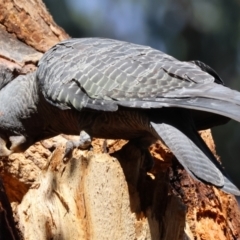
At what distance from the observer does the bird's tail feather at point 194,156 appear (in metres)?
1.69

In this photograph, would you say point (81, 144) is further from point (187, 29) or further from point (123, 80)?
point (187, 29)

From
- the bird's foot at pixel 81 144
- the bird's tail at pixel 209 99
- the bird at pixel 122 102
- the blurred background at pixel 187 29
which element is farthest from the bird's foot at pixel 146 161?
the blurred background at pixel 187 29

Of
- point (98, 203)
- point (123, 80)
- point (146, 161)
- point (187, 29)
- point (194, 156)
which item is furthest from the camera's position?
point (187, 29)

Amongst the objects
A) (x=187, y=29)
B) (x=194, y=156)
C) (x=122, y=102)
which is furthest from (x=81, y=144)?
(x=187, y=29)

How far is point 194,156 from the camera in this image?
173 cm

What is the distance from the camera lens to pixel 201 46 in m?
3.12

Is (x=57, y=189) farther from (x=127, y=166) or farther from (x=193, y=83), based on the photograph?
(x=193, y=83)

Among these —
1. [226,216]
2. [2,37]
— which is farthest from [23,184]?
[226,216]

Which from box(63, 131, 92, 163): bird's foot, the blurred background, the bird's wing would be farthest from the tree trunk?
the blurred background

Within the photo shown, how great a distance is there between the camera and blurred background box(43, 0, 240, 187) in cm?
308

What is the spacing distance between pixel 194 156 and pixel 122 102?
1.14 feet

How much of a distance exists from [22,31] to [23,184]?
888 millimetres

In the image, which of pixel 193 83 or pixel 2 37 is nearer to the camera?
pixel 193 83

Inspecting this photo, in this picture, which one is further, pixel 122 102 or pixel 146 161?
pixel 146 161
